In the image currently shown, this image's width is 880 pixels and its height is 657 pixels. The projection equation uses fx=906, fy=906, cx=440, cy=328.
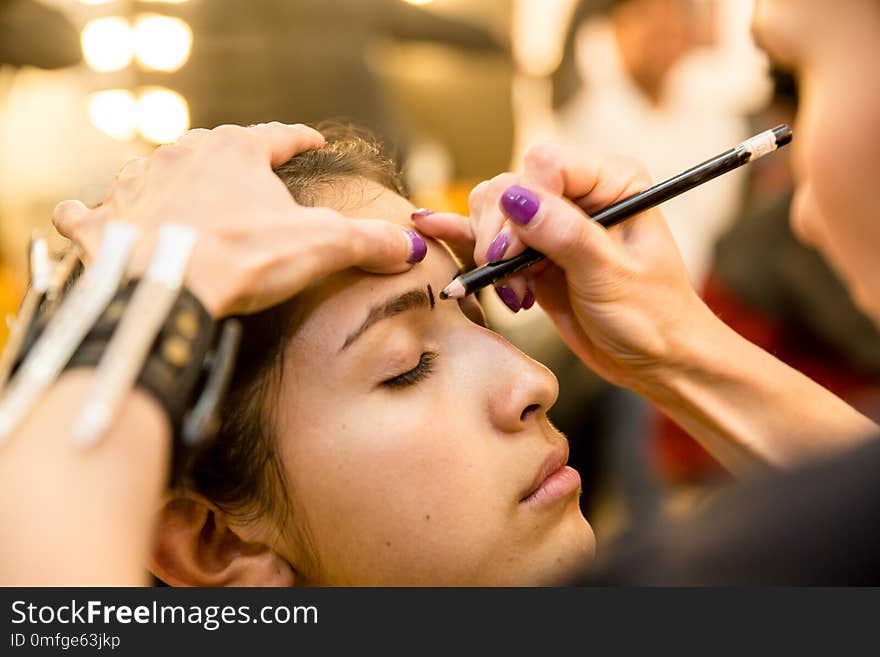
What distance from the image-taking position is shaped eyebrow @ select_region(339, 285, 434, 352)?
2.77 ft

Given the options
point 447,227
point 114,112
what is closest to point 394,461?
point 447,227

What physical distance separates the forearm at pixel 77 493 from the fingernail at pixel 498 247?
377 millimetres

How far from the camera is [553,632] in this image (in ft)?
1.93

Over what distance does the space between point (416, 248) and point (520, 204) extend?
106mm

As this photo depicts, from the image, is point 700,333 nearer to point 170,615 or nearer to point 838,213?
point 838,213

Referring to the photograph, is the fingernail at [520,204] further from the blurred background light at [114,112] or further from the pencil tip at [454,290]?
the blurred background light at [114,112]

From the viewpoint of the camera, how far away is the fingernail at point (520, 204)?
844 mm

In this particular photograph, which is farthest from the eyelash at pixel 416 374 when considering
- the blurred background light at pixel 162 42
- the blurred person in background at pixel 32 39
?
the blurred background light at pixel 162 42

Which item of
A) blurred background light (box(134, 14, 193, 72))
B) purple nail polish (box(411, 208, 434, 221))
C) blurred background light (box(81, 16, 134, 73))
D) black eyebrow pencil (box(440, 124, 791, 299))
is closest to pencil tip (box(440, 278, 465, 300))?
black eyebrow pencil (box(440, 124, 791, 299))

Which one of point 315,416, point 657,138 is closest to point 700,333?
point 315,416

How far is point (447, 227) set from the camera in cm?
94

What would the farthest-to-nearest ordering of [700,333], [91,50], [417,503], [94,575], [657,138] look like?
[657,138]
[91,50]
[700,333]
[417,503]
[94,575]

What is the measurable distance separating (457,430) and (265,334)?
0.66 feet

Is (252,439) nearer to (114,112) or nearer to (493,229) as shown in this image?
(493,229)
